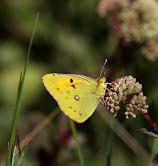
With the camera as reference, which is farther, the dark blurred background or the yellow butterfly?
the dark blurred background

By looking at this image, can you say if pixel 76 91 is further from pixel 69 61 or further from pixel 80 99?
pixel 69 61

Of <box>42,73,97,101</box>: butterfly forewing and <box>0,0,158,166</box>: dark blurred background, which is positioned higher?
<box>42,73,97,101</box>: butterfly forewing

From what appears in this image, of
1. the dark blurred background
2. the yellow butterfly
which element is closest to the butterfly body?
the yellow butterfly

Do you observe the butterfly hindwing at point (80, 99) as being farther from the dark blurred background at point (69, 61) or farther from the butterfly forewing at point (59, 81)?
the dark blurred background at point (69, 61)

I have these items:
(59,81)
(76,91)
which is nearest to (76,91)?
(76,91)

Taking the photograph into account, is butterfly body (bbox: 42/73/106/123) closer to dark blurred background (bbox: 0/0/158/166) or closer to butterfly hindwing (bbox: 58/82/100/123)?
butterfly hindwing (bbox: 58/82/100/123)

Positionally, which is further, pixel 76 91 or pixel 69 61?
pixel 69 61
